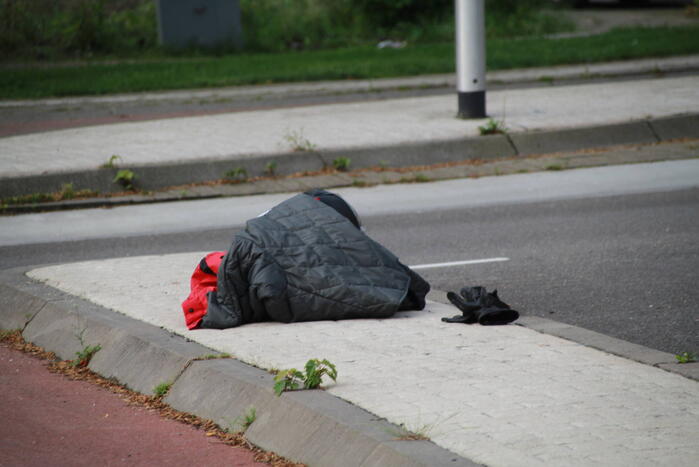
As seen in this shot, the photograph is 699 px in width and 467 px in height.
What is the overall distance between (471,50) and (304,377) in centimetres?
932

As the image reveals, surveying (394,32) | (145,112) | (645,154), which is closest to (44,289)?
(645,154)

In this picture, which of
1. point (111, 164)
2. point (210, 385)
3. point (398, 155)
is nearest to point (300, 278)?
point (210, 385)

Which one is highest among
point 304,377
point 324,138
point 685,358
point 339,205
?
point 339,205

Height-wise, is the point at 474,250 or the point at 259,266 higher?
the point at 259,266

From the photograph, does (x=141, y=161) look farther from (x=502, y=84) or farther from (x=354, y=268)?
(x=502, y=84)

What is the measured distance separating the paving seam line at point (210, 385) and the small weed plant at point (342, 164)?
5579 mm

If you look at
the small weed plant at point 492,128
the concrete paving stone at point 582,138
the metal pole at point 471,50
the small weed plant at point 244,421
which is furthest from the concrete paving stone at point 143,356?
the metal pole at point 471,50

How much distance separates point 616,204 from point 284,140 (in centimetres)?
434

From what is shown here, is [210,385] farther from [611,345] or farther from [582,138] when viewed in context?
[582,138]

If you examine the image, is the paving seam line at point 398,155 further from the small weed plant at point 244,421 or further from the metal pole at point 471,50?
the small weed plant at point 244,421

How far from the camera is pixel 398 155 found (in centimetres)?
1254

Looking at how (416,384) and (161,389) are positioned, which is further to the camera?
(161,389)

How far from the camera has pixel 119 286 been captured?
7031 mm

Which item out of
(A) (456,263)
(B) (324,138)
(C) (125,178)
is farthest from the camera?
(B) (324,138)
